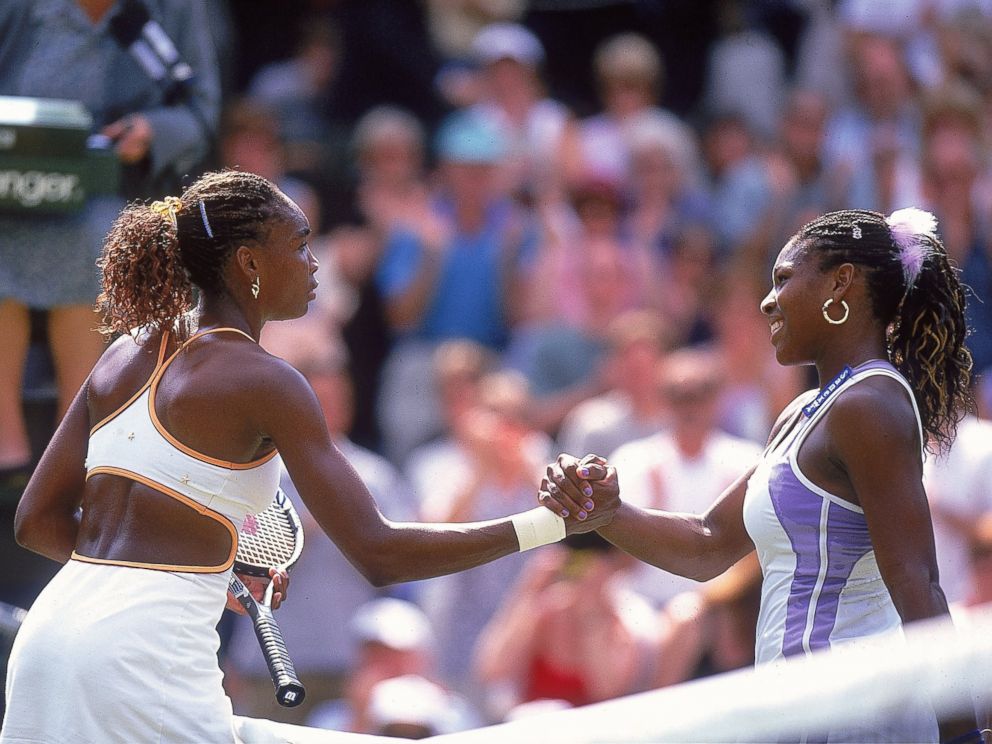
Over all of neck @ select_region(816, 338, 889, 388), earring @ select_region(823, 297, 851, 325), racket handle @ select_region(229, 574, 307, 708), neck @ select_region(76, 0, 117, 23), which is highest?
neck @ select_region(76, 0, 117, 23)

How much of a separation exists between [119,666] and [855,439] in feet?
5.19

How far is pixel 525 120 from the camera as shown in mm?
8797

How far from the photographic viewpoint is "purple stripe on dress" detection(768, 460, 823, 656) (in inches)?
132

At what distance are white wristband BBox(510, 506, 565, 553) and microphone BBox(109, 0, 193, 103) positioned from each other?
214 cm

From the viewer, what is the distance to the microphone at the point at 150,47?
4.90 meters

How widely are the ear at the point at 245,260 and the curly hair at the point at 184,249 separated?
0.05ft

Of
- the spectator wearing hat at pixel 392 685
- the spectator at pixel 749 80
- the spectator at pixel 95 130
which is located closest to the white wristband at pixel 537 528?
the spectator at pixel 95 130

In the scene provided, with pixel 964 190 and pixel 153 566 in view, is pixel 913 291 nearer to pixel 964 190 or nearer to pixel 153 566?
pixel 153 566

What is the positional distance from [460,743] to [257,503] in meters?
1.02

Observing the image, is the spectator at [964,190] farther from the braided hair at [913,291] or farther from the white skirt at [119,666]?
the white skirt at [119,666]

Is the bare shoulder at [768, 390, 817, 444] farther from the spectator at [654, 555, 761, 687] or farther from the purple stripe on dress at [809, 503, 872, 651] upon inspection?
the spectator at [654, 555, 761, 687]

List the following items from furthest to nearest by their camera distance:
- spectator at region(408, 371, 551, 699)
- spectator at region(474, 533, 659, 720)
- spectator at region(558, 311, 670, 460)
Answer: spectator at region(558, 311, 670, 460), spectator at region(408, 371, 551, 699), spectator at region(474, 533, 659, 720)

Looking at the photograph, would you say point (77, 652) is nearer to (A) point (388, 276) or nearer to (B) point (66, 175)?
(B) point (66, 175)

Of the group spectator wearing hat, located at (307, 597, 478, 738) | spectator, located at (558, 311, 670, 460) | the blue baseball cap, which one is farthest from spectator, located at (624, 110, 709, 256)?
spectator wearing hat, located at (307, 597, 478, 738)
